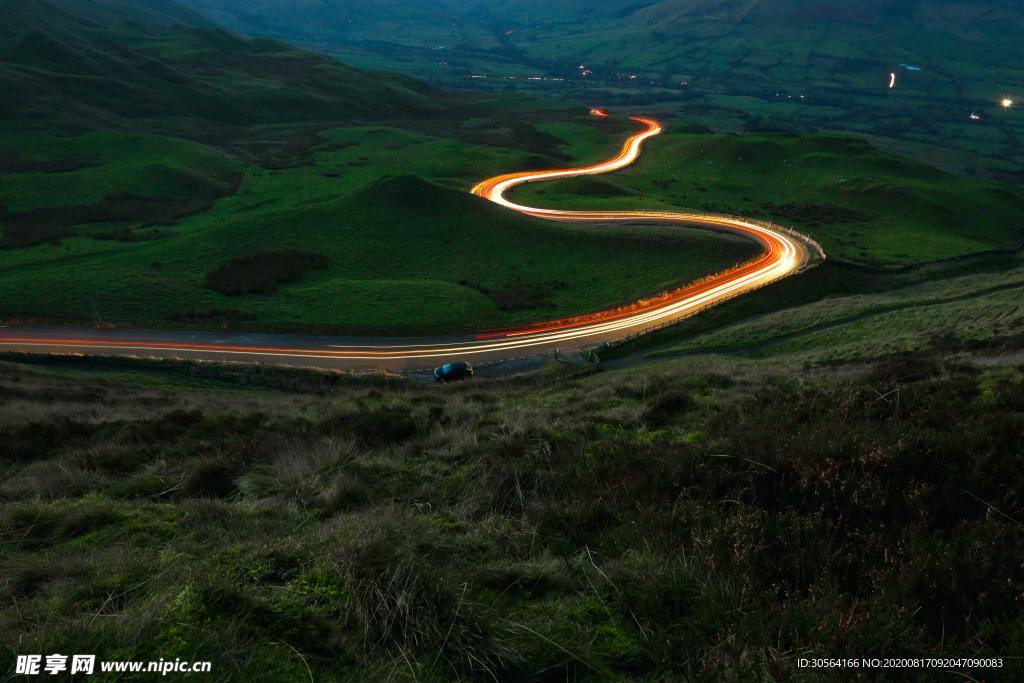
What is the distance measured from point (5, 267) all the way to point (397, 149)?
77848 millimetres

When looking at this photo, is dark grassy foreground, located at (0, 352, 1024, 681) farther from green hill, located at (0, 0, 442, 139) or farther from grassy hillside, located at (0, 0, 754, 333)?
green hill, located at (0, 0, 442, 139)

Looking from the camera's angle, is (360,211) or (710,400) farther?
(360,211)

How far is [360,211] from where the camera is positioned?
236 feet

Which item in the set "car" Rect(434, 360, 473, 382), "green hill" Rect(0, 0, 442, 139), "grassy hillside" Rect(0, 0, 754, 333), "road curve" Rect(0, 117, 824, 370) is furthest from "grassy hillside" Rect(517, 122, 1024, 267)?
"green hill" Rect(0, 0, 442, 139)

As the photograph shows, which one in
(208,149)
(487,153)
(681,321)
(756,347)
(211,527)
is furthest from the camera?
(487,153)

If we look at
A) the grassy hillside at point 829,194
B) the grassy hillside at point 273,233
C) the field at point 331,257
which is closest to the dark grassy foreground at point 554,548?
the field at point 331,257

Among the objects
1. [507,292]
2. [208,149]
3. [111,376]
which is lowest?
[111,376]

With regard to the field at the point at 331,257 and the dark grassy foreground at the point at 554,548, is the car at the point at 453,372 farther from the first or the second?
the dark grassy foreground at the point at 554,548

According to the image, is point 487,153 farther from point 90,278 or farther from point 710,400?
point 710,400

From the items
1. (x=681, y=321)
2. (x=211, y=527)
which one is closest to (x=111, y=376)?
(x=211, y=527)

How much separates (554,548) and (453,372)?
33.6 meters

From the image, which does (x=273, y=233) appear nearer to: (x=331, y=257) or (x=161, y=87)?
(x=331, y=257)

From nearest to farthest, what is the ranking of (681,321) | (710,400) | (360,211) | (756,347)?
(710,400) < (756,347) < (681,321) < (360,211)

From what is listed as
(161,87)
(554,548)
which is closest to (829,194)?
(554,548)
